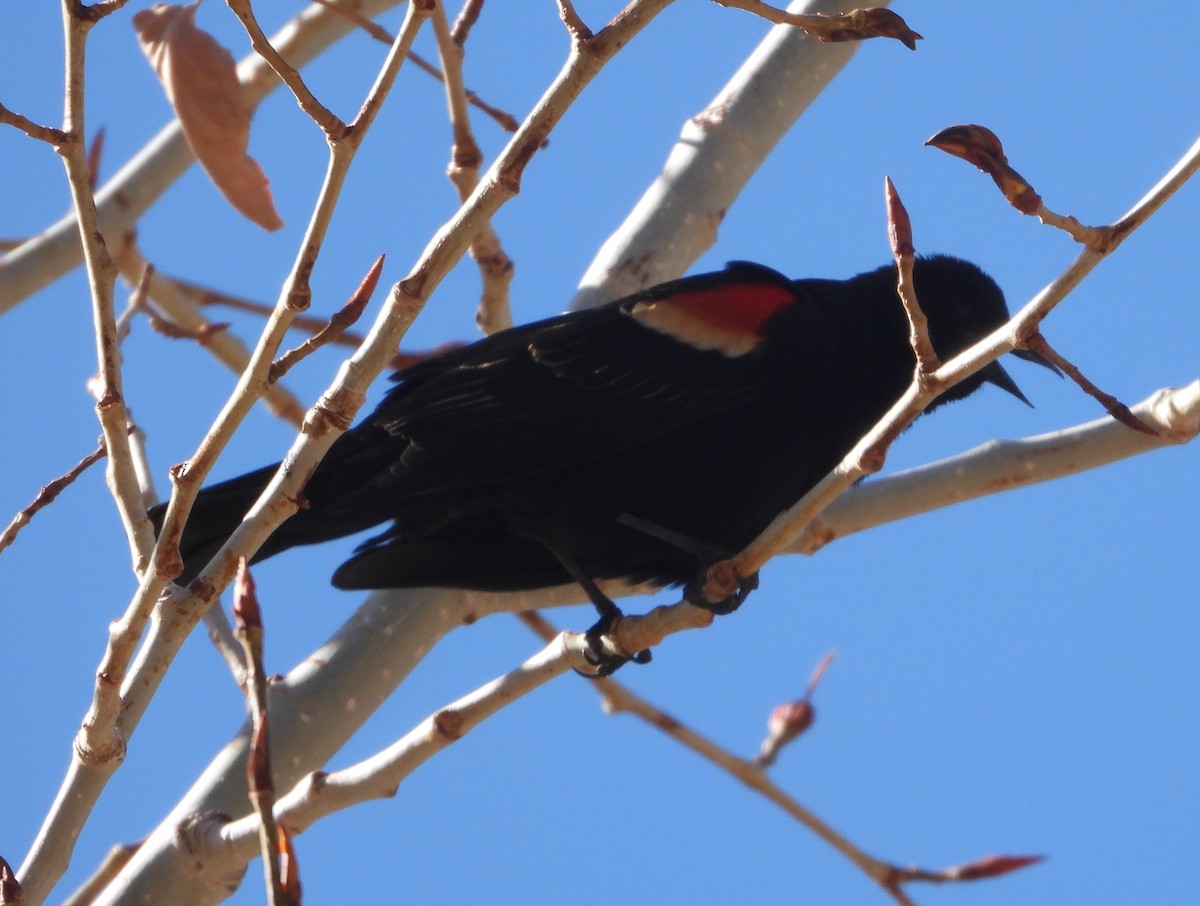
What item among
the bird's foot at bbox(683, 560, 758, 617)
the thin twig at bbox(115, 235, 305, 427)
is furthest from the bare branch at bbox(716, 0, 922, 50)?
the thin twig at bbox(115, 235, 305, 427)

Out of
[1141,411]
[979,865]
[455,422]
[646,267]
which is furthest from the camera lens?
[646,267]

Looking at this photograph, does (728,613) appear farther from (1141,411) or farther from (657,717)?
(1141,411)

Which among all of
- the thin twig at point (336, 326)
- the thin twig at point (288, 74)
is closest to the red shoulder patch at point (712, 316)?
the thin twig at point (336, 326)

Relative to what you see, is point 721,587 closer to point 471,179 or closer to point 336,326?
point 336,326

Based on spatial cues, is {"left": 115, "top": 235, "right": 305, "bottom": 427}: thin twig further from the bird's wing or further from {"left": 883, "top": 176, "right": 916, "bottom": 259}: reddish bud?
{"left": 883, "top": 176, "right": 916, "bottom": 259}: reddish bud

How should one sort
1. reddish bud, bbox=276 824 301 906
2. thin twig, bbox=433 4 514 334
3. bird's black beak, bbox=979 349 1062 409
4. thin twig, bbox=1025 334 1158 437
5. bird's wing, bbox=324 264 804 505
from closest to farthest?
reddish bud, bbox=276 824 301 906
thin twig, bbox=1025 334 1158 437
bird's wing, bbox=324 264 804 505
thin twig, bbox=433 4 514 334
bird's black beak, bbox=979 349 1062 409

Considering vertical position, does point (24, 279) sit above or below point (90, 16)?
above

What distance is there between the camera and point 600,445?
347 centimetres

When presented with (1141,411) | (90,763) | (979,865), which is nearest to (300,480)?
(90,763)

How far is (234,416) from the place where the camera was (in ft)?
6.95

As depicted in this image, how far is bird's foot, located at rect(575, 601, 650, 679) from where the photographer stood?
10.5 feet

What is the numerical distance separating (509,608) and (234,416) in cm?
178

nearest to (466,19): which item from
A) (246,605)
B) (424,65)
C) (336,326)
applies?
(424,65)

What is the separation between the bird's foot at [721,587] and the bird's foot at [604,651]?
0.59 ft
